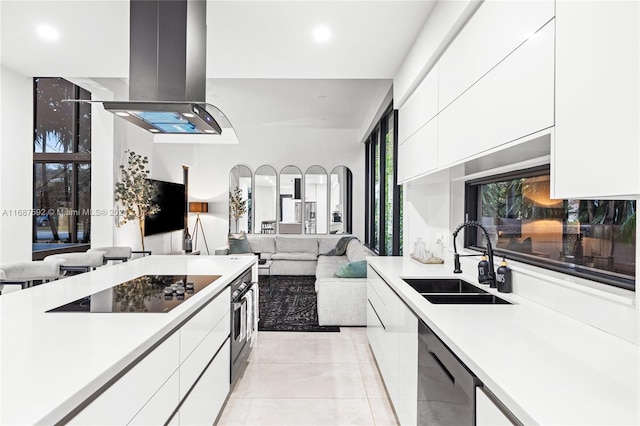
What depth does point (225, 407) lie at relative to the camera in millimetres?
2457

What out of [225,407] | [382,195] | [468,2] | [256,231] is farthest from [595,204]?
[256,231]

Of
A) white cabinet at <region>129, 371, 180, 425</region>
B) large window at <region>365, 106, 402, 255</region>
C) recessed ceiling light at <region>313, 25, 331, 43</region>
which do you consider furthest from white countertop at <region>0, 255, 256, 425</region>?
large window at <region>365, 106, 402, 255</region>

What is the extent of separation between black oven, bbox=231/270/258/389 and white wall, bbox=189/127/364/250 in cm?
516

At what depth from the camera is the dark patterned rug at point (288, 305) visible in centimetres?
417

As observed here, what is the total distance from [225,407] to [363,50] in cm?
290

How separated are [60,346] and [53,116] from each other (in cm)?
545

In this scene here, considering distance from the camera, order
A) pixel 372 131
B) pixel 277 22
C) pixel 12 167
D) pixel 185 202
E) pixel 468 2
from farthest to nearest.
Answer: pixel 185 202 < pixel 372 131 < pixel 12 167 < pixel 277 22 < pixel 468 2

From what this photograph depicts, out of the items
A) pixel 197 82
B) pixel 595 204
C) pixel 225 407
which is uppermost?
pixel 197 82

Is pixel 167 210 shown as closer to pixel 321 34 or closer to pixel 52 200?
pixel 52 200

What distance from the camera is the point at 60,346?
112 cm

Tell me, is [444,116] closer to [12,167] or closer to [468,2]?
[468,2]

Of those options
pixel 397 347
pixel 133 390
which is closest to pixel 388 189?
pixel 397 347

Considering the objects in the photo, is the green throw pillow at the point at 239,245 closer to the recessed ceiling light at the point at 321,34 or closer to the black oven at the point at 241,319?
the black oven at the point at 241,319

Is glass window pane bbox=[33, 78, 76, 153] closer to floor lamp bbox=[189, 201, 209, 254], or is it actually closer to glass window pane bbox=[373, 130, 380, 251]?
floor lamp bbox=[189, 201, 209, 254]
